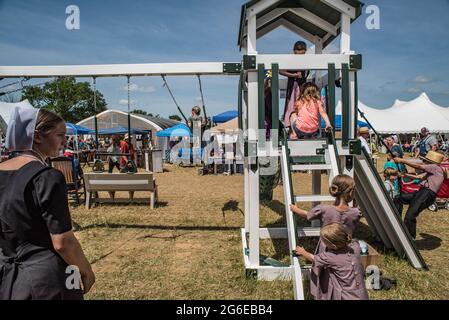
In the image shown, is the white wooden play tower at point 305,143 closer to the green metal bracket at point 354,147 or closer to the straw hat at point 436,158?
the green metal bracket at point 354,147

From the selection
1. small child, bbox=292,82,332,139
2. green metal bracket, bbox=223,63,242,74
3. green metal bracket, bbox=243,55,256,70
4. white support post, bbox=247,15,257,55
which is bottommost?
small child, bbox=292,82,332,139

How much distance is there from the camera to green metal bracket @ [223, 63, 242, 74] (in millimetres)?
5316

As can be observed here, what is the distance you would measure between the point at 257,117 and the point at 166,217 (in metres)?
4.52

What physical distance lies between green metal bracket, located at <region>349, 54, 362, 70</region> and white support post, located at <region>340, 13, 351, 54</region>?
13 centimetres

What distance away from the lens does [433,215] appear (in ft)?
27.5

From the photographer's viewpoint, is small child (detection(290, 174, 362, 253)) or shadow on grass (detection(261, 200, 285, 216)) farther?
shadow on grass (detection(261, 200, 285, 216))

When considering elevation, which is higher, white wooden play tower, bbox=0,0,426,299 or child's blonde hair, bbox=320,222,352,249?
white wooden play tower, bbox=0,0,426,299

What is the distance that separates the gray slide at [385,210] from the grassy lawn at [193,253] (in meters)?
0.17

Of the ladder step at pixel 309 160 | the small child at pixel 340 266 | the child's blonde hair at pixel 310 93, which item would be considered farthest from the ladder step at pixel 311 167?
the small child at pixel 340 266

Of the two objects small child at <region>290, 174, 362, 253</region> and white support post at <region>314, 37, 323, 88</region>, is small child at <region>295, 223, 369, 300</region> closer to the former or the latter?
small child at <region>290, 174, 362, 253</region>

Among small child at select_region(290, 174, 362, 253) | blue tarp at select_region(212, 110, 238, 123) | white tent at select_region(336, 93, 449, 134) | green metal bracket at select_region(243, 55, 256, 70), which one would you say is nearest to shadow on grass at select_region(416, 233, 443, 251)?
small child at select_region(290, 174, 362, 253)

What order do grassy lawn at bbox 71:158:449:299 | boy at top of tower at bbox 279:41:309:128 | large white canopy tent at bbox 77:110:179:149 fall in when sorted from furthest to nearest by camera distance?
large white canopy tent at bbox 77:110:179:149, boy at top of tower at bbox 279:41:309:128, grassy lawn at bbox 71:158:449:299

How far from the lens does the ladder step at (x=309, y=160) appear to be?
4.44m
